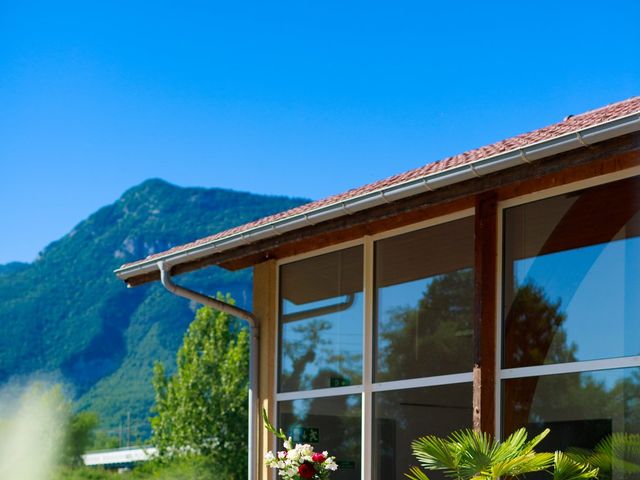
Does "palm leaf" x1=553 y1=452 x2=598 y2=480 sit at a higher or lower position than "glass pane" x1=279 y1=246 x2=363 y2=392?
lower

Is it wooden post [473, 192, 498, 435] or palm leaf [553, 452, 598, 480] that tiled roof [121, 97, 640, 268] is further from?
palm leaf [553, 452, 598, 480]

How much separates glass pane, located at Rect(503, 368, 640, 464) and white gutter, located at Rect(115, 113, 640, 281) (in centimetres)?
133

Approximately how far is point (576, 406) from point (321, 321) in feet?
9.99

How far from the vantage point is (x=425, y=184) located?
6410 mm

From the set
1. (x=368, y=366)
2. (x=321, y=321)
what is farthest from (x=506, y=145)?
(x=321, y=321)

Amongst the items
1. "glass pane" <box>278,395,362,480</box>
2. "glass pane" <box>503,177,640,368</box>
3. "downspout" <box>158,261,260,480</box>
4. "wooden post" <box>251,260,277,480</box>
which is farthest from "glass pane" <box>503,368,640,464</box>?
"downspout" <box>158,261,260,480</box>

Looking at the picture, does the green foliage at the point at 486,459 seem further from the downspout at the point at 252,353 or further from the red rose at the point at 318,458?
the downspout at the point at 252,353

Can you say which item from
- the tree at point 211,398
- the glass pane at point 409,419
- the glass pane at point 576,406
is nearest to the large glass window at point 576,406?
the glass pane at point 576,406

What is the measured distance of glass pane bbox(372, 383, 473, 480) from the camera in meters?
7.30

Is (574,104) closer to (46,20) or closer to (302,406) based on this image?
(46,20)

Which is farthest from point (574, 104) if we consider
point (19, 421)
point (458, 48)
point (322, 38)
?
point (19, 421)

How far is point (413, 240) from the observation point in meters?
7.92

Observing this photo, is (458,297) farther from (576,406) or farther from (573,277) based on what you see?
A: (576,406)

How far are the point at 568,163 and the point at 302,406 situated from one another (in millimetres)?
3952
